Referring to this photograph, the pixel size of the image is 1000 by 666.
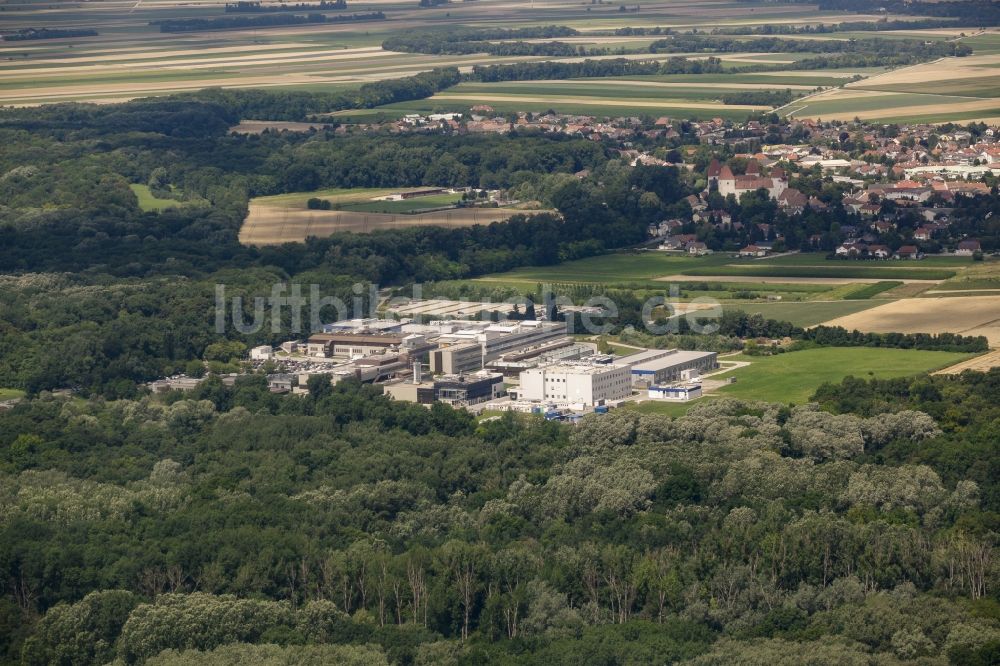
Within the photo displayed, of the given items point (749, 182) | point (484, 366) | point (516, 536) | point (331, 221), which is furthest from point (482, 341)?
point (749, 182)

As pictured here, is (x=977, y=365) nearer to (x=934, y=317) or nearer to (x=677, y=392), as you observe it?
(x=934, y=317)

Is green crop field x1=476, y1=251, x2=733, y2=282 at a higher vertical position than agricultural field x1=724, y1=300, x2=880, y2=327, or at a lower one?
lower

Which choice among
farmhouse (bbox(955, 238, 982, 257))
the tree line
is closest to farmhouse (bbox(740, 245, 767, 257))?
farmhouse (bbox(955, 238, 982, 257))

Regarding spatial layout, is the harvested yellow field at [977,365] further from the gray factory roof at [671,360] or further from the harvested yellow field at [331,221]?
the harvested yellow field at [331,221]

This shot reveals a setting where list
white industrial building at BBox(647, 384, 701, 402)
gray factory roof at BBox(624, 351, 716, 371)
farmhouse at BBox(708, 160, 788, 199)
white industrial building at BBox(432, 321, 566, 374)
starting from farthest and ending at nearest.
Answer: farmhouse at BBox(708, 160, 788, 199)
white industrial building at BBox(432, 321, 566, 374)
gray factory roof at BBox(624, 351, 716, 371)
white industrial building at BBox(647, 384, 701, 402)

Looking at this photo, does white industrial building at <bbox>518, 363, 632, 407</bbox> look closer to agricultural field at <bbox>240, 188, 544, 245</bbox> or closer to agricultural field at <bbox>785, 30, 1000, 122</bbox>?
agricultural field at <bbox>240, 188, 544, 245</bbox>

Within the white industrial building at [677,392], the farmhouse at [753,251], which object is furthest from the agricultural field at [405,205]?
the white industrial building at [677,392]

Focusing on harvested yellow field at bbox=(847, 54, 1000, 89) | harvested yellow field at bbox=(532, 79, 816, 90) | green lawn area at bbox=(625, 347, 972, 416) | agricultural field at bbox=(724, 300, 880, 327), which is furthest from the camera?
harvested yellow field at bbox=(532, 79, 816, 90)
